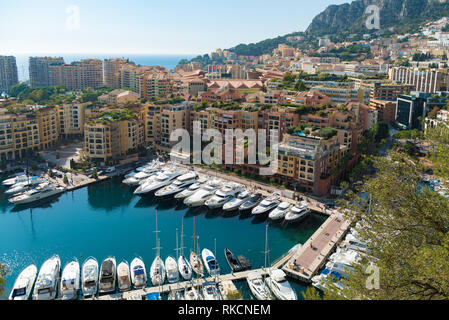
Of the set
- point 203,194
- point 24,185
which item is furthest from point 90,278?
point 24,185

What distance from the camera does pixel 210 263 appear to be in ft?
46.7

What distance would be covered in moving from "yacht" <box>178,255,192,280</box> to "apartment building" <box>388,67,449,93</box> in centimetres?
3462

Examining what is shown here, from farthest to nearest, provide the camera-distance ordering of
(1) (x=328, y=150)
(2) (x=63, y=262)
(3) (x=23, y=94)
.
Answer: (3) (x=23, y=94), (1) (x=328, y=150), (2) (x=63, y=262)

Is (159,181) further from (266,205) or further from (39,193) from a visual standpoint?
(266,205)

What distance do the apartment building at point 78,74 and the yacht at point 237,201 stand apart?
41.3m

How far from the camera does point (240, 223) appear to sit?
1866cm

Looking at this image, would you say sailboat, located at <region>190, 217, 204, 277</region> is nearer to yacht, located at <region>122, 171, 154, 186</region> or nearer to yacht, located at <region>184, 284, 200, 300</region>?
yacht, located at <region>184, 284, 200, 300</region>

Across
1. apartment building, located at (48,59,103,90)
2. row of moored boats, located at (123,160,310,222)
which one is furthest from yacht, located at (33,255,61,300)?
apartment building, located at (48,59,103,90)
